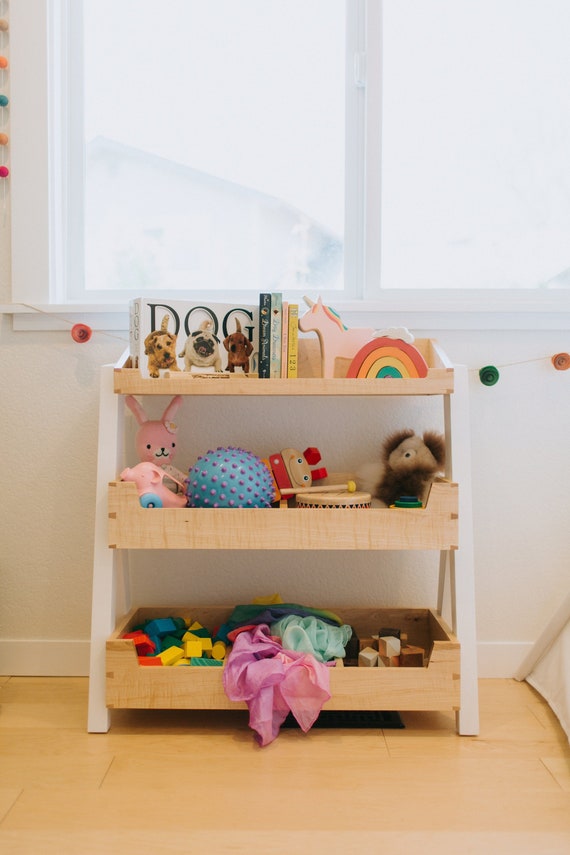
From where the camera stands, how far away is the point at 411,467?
62.9 inches

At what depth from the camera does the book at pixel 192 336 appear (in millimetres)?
1520

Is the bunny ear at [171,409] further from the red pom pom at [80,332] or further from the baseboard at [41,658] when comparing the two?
the baseboard at [41,658]

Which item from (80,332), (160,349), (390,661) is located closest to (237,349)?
(160,349)

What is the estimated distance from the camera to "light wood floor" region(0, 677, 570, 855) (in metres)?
1.09

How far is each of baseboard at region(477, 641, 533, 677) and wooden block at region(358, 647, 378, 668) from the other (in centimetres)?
38

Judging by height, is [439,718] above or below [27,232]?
below

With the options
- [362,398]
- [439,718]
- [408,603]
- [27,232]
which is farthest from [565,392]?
[27,232]

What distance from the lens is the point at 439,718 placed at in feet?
5.03

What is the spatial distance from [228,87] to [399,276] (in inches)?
24.1

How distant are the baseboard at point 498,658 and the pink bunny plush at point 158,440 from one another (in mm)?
810

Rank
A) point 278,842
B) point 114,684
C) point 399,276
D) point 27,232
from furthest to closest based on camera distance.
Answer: point 399,276
point 27,232
point 114,684
point 278,842

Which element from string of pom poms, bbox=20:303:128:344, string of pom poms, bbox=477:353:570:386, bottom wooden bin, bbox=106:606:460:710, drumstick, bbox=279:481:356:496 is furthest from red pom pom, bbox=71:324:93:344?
string of pom poms, bbox=477:353:570:386

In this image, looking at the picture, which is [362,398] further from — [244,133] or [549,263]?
[244,133]

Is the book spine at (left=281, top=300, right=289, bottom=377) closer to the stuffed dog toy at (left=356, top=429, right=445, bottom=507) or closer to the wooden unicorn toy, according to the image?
the wooden unicorn toy
